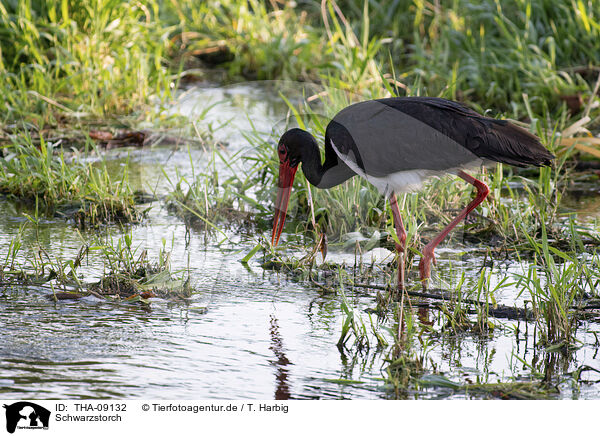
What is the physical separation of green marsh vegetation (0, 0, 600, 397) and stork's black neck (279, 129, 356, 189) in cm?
20

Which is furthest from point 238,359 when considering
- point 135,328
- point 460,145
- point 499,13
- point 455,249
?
point 499,13

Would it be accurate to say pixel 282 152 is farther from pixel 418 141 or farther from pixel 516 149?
pixel 516 149

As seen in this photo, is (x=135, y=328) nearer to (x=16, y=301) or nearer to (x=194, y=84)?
(x=16, y=301)

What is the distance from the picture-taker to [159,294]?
4020 millimetres

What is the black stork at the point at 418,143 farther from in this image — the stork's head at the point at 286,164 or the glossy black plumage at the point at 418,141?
the stork's head at the point at 286,164

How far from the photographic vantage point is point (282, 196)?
4.79 metres

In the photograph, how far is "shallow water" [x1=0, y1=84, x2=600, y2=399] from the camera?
10.2 feet

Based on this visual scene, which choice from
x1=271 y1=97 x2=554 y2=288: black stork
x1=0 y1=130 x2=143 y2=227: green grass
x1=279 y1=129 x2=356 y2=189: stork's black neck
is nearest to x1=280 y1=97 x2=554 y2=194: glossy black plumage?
x1=271 y1=97 x2=554 y2=288: black stork

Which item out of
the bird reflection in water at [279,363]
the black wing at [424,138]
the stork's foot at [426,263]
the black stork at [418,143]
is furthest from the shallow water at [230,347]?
the black wing at [424,138]

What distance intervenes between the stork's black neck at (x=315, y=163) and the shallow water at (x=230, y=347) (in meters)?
0.53

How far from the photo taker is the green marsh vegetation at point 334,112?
12.6 feet

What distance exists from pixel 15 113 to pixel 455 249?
364 cm

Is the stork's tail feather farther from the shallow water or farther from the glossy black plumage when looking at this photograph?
the shallow water
